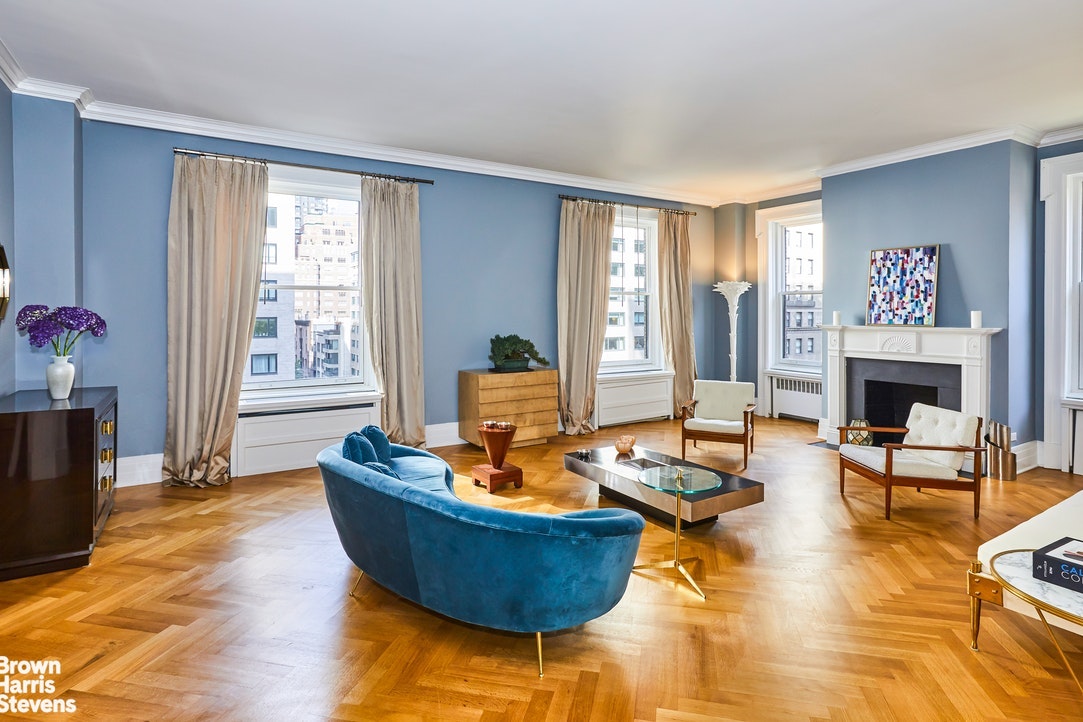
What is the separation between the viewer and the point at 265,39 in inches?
141

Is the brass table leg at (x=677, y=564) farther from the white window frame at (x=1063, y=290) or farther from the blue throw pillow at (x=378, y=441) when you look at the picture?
the white window frame at (x=1063, y=290)

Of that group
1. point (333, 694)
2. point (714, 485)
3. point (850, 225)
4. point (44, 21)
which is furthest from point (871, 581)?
point (44, 21)

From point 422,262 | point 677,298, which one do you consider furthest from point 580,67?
point 677,298

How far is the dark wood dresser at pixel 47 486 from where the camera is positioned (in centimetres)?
320

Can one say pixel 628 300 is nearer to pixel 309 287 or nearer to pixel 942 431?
pixel 309 287

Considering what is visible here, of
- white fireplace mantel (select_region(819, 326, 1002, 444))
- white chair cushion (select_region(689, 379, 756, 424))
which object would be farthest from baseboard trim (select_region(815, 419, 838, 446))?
white chair cushion (select_region(689, 379, 756, 424))

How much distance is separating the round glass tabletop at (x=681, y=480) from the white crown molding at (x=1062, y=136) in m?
4.57

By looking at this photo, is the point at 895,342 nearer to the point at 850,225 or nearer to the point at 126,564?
the point at 850,225

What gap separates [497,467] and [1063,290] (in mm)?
5151

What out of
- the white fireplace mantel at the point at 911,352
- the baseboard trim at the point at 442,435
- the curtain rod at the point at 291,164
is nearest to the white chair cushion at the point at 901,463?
the white fireplace mantel at the point at 911,352

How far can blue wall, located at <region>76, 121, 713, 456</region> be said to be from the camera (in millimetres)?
4758

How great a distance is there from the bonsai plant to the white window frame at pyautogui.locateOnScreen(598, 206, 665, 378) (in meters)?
1.38

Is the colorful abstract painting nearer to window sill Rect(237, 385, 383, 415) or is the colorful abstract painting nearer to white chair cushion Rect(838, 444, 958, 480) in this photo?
white chair cushion Rect(838, 444, 958, 480)

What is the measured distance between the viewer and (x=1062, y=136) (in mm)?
5293
